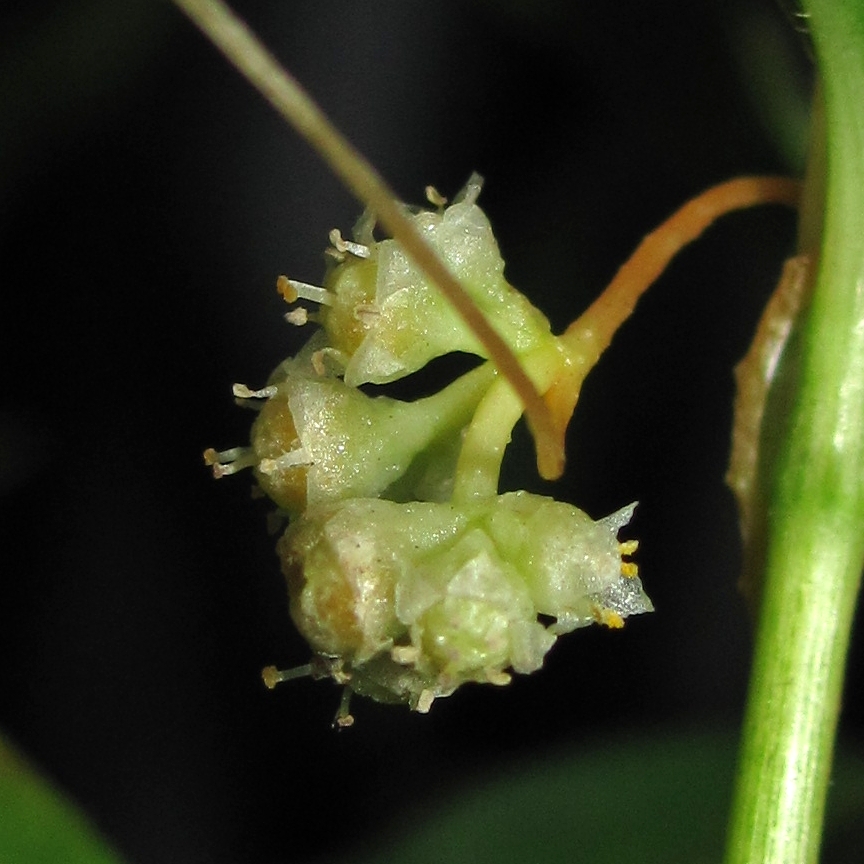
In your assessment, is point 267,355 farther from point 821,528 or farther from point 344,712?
point 821,528

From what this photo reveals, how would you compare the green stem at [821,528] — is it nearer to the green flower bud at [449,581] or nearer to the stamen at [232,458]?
the green flower bud at [449,581]

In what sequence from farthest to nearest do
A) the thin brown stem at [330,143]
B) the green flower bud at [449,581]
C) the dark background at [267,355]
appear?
the dark background at [267,355] < the green flower bud at [449,581] < the thin brown stem at [330,143]

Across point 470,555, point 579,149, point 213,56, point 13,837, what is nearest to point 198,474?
point 213,56

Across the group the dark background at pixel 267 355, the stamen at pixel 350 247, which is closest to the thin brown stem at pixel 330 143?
the stamen at pixel 350 247

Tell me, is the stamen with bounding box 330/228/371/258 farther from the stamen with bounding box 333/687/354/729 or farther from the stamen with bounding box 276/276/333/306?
the stamen with bounding box 333/687/354/729

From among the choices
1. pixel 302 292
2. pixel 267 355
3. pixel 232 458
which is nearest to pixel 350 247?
pixel 302 292

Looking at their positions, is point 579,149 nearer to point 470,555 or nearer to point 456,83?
point 456,83
